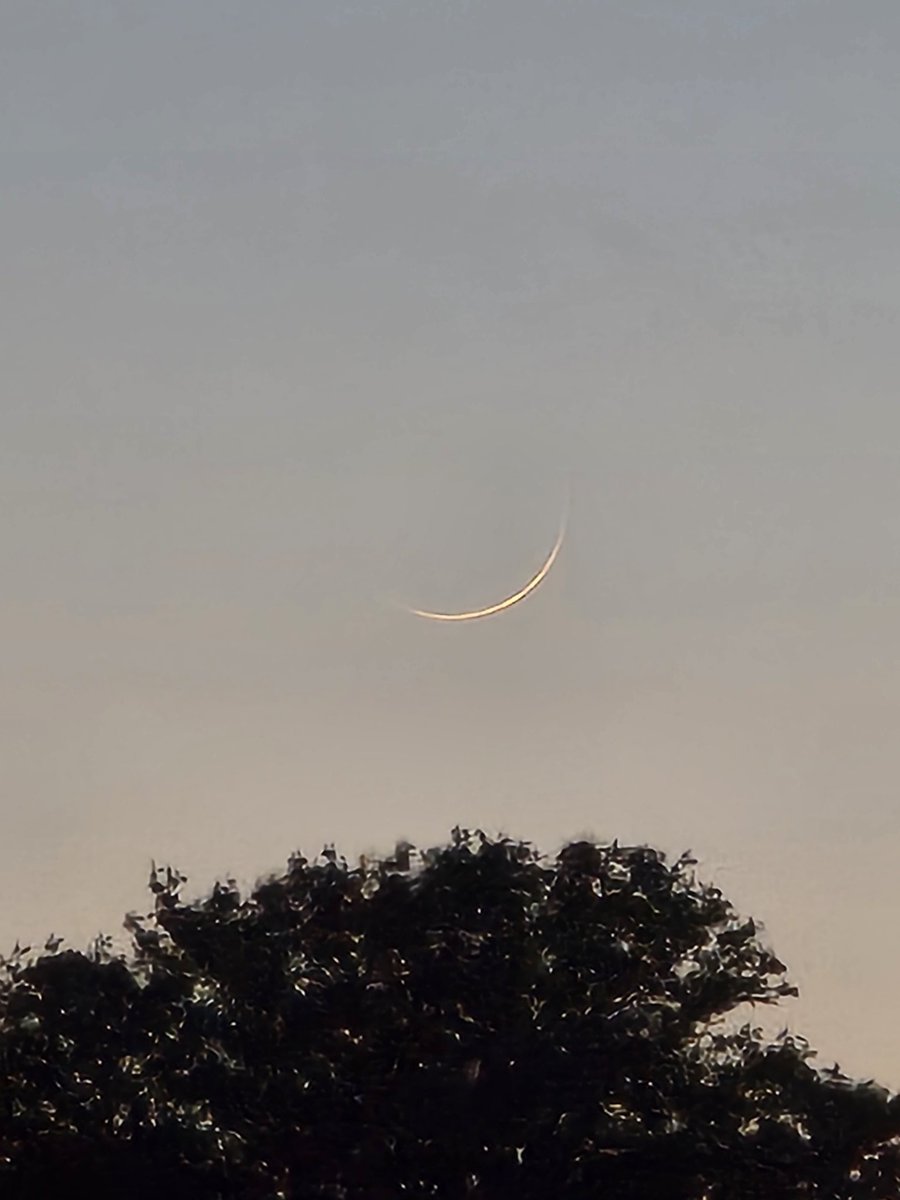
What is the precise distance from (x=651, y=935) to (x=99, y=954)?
38.6ft

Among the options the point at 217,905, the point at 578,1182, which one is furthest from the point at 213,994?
the point at 578,1182

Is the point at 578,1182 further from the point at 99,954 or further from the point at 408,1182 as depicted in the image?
the point at 99,954

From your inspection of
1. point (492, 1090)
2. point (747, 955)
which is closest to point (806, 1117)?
point (747, 955)

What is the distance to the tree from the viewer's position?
44.4 metres

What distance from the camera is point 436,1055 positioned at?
1762 inches

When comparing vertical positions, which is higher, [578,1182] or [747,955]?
[747,955]

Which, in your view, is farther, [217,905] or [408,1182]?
[217,905]

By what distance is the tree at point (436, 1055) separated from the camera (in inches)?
1750

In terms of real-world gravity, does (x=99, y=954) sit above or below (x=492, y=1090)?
above

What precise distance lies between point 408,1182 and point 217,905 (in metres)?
7.62

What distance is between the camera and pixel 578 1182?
44.1 meters

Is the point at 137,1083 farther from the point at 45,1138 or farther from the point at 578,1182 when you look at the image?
the point at 578,1182

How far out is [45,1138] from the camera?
4538 cm

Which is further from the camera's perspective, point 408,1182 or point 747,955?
point 747,955
